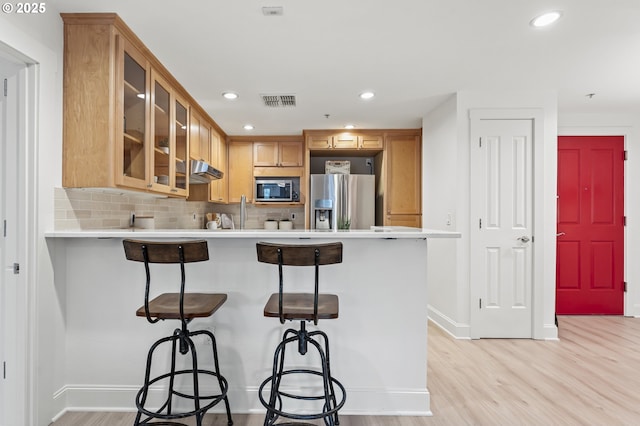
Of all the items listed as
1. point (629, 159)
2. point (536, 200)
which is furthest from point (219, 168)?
point (629, 159)

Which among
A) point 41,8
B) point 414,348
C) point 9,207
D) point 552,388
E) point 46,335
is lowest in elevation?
point 552,388

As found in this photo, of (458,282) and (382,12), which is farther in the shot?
(458,282)

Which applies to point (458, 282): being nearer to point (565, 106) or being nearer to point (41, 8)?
point (565, 106)

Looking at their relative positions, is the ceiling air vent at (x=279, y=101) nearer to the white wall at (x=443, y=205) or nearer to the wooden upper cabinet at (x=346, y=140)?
the wooden upper cabinet at (x=346, y=140)

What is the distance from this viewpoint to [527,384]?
2359mm

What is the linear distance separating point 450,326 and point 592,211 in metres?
2.31

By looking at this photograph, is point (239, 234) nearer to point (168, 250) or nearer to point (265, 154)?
point (168, 250)

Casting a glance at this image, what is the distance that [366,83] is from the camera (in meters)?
3.00

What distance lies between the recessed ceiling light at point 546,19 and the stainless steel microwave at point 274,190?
11.6 feet

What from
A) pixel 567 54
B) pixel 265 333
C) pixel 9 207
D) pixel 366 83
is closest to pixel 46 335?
pixel 9 207

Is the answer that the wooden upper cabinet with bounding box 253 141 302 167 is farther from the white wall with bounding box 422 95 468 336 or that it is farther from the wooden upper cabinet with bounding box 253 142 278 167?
the white wall with bounding box 422 95 468 336

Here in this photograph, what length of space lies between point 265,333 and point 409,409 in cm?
99

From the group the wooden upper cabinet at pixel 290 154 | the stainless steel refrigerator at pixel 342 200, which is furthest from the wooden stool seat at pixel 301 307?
the wooden upper cabinet at pixel 290 154

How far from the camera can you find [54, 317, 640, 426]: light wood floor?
194 centimetres
